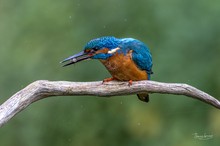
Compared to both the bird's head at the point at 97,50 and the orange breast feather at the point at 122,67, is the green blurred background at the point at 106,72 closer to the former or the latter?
the orange breast feather at the point at 122,67

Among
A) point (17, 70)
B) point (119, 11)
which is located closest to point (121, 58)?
point (119, 11)

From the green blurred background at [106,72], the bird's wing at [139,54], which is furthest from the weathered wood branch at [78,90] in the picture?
the green blurred background at [106,72]

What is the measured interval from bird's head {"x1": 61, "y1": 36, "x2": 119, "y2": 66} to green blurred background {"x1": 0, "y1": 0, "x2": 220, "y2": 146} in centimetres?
146

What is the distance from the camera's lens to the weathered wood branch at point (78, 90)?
5.73 meters

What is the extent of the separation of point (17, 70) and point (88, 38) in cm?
90

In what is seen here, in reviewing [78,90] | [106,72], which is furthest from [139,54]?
[106,72]

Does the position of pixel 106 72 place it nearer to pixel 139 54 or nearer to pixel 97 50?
pixel 139 54

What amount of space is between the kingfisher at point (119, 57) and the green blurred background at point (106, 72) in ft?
3.66

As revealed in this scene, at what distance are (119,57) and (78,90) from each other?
1.93ft

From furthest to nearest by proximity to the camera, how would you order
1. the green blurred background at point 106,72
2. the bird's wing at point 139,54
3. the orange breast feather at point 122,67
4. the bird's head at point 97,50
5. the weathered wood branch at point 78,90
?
the green blurred background at point 106,72
the bird's wing at point 139,54
the orange breast feather at point 122,67
the bird's head at point 97,50
the weathered wood branch at point 78,90

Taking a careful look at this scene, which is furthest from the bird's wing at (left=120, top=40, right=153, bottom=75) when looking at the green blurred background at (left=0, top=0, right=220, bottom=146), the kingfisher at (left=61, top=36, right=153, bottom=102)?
the green blurred background at (left=0, top=0, right=220, bottom=146)

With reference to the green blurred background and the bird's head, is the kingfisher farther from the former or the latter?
the green blurred background

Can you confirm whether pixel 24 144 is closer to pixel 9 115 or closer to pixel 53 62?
pixel 53 62

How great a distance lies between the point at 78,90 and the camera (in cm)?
597
